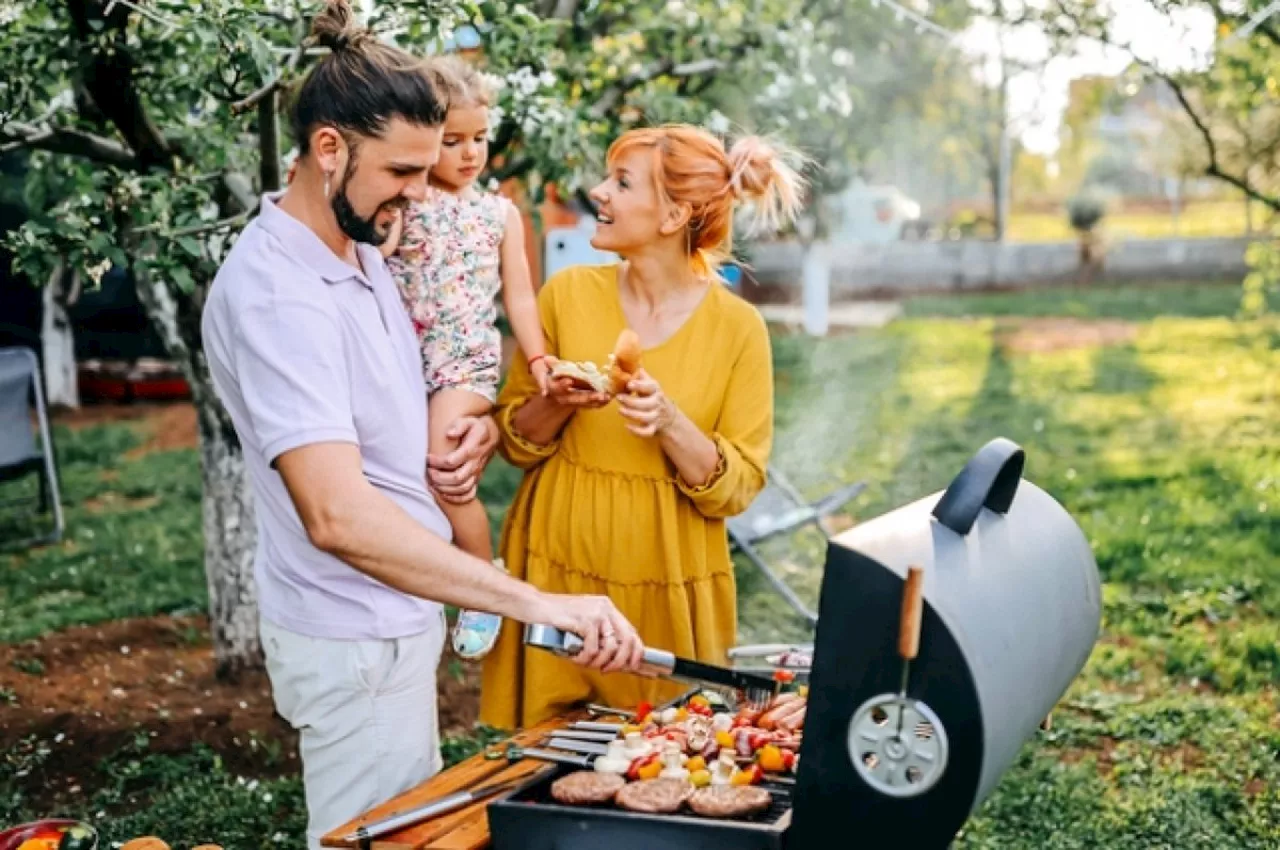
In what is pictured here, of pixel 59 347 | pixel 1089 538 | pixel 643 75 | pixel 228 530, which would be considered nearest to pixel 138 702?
pixel 228 530

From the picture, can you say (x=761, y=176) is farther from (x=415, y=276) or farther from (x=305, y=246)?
(x=305, y=246)

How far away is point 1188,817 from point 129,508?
22.7 feet

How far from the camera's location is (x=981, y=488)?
2.26 metres

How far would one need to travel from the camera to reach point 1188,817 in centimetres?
455

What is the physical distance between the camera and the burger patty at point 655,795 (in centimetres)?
227

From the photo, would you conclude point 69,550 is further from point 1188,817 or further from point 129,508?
point 1188,817

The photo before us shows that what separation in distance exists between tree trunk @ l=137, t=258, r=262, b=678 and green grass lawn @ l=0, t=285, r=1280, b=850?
0.61 metres

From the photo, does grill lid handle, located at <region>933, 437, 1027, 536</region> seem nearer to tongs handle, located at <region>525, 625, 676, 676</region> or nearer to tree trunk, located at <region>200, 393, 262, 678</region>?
tongs handle, located at <region>525, 625, 676, 676</region>

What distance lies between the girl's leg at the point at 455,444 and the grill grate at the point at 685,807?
665 millimetres

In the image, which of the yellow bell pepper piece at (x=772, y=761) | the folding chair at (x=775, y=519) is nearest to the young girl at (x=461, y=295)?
the yellow bell pepper piece at (x=772, y=761)

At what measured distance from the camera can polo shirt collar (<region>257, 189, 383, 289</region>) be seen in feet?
8.16

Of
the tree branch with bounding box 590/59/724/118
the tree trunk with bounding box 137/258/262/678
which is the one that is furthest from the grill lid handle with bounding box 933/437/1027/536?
the tree branch with bounding box 590/59/724/118

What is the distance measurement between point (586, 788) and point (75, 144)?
305 cm

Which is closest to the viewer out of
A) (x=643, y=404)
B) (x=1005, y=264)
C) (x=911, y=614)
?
(x=911, y=614)
